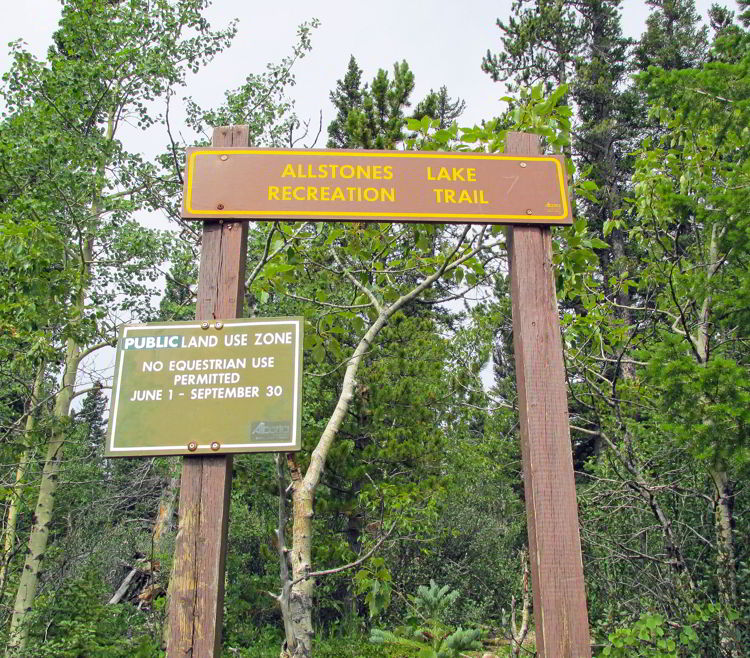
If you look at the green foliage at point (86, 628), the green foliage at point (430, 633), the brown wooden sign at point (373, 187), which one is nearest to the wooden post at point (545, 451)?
the brown wooden sign at point (373, 187)

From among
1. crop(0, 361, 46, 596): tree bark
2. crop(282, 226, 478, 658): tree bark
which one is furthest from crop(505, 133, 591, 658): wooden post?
crop(0, 361, 46, 596): tree bark

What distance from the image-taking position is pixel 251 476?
11109mm

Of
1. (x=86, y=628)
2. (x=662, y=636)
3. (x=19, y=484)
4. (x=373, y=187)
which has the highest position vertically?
(x=373, y=187)

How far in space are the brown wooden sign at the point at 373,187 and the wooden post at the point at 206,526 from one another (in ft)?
0.77

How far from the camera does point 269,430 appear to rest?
2.49 metres

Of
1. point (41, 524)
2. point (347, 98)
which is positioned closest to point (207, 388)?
point (41, 524)

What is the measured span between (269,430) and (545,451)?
3.53 feet

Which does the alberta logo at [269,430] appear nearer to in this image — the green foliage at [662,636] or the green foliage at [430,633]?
the green foliage at [662,636]

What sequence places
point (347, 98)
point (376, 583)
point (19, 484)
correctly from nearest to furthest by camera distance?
point (376, 583) → point (19, 484) → point (347, 98)

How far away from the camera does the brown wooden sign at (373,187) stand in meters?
2.90

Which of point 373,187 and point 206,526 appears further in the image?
→ point 373,187

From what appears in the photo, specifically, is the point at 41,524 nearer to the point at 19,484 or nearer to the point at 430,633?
the point at 19,484

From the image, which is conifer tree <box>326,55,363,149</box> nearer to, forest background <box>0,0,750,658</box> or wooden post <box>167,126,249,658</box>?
forest background <box>0,0,750,658</box>

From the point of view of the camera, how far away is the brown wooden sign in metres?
2.90
